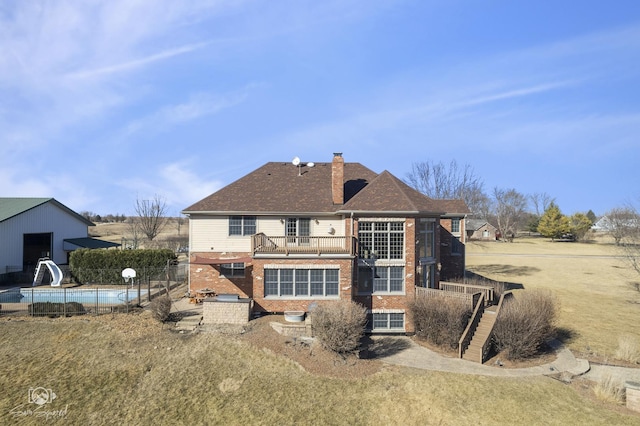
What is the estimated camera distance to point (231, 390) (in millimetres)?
14477

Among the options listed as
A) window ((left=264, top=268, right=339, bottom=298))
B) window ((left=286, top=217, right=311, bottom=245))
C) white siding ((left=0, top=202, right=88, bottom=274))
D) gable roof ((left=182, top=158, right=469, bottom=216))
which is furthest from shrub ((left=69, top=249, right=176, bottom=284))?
window ((left=264, top=268, right=339, bottom=298))

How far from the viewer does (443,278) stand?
29062mm

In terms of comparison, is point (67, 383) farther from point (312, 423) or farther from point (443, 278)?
point (443, 278)

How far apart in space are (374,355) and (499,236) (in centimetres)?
9073

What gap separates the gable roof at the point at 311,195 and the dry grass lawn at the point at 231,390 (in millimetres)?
9150

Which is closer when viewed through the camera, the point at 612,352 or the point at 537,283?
the point at 612,352

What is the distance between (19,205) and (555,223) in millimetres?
98896

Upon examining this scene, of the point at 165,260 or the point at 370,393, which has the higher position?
the point at 165,260

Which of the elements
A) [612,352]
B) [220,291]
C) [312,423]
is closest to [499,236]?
[612,352]

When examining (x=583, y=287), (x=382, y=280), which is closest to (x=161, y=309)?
(x=382, y=280)

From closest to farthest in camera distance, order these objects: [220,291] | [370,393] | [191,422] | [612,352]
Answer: [191,422] → [370,393] → [612,352] → [220,291]

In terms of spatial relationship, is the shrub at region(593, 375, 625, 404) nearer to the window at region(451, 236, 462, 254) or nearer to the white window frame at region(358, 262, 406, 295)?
the white window frame at region(358, 262, 406, 295)

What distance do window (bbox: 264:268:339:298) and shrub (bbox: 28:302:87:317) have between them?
10.4 meters

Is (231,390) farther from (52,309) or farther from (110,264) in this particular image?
(110,264)
